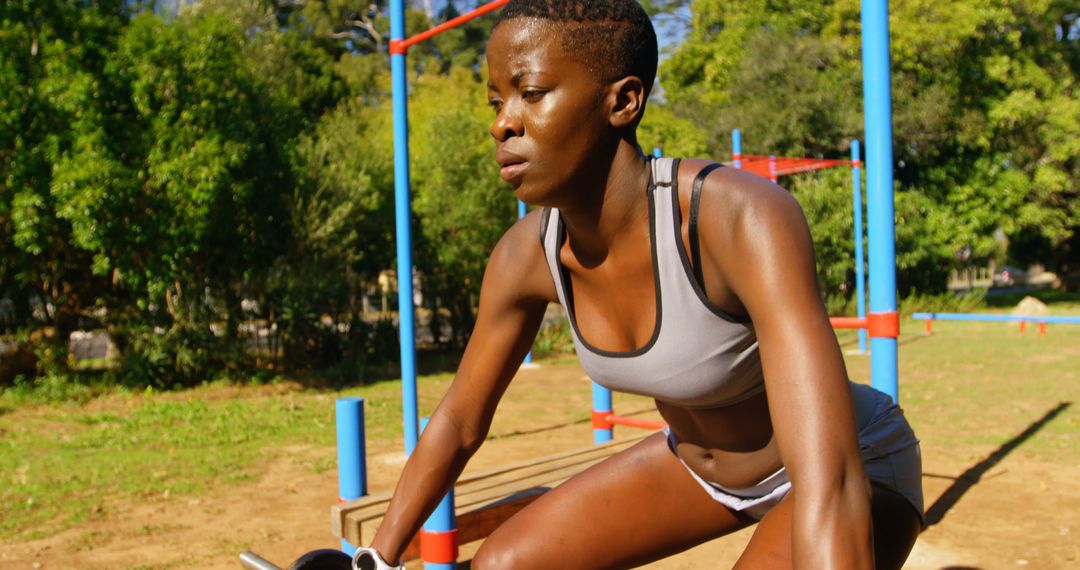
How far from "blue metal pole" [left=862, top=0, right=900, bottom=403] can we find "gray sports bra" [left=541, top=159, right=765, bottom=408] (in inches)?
93.5

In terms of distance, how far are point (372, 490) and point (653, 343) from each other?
15.9 feet

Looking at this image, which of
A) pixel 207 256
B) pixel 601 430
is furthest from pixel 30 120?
pixel 601 430

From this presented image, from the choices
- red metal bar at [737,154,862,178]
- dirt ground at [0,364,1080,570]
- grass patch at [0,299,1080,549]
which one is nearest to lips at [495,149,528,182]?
dirt ground at [0,364,1080,570]

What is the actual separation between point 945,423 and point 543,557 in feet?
23.7

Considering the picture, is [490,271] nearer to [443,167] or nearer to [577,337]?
[577,337]

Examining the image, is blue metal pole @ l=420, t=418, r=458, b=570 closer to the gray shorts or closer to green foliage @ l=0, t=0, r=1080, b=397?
the gray shorts

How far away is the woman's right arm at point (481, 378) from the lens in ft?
5.92

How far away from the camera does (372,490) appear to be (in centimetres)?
606

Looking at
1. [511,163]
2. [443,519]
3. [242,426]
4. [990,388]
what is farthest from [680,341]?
[990,388]

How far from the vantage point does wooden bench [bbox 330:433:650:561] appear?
11.0ft

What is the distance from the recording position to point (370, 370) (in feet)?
41.6

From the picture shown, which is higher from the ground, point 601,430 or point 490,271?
point 490,271

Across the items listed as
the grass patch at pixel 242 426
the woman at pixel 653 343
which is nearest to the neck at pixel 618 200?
the woman at pixel 653 343

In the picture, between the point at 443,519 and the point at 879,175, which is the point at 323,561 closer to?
the point at 443,519
